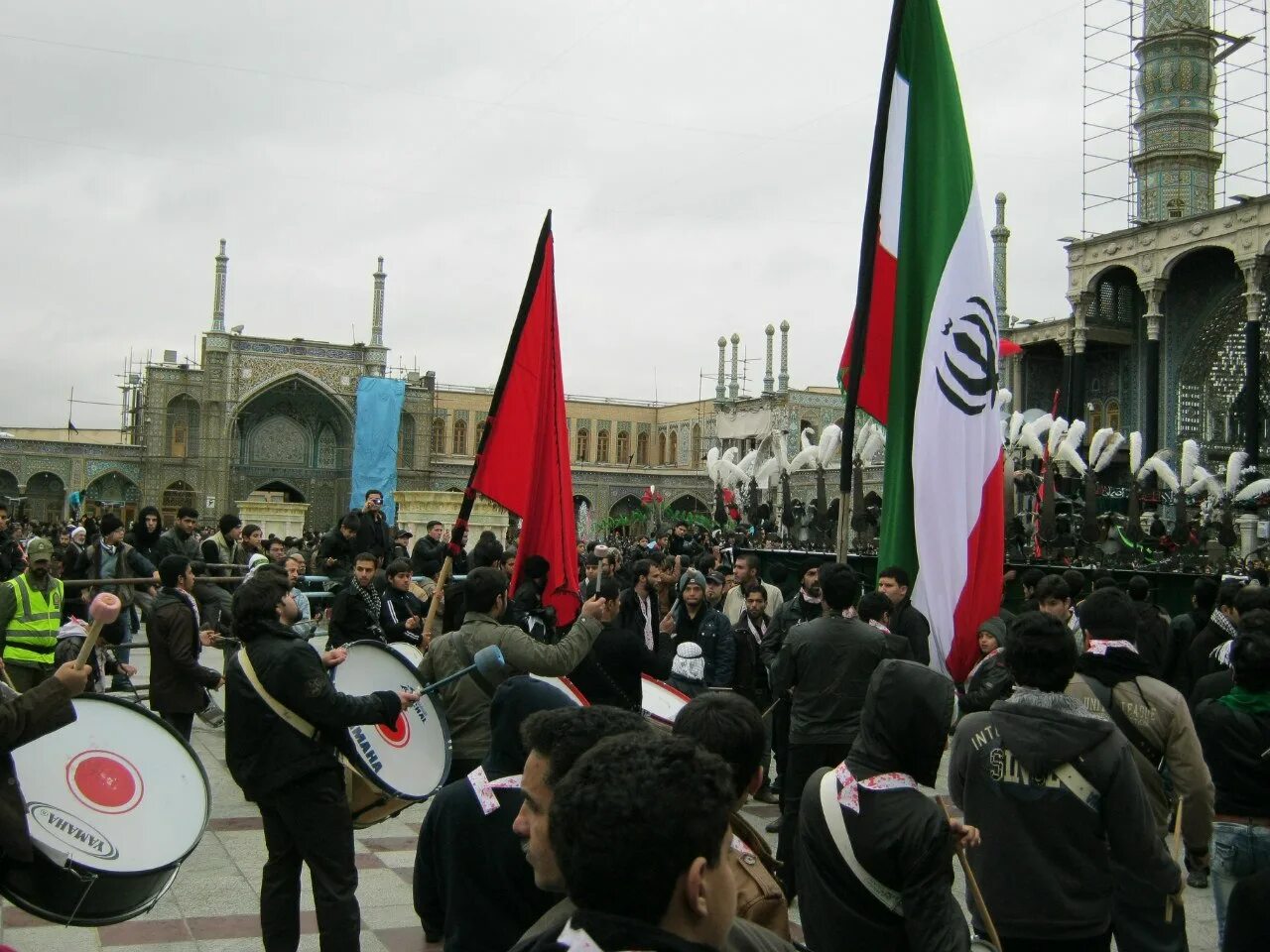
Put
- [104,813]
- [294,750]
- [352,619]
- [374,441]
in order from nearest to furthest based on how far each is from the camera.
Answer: [104,813] → [294,750] → [352,619] → [374,441]

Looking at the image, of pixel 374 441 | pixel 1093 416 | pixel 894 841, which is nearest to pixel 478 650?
pixel 894 841

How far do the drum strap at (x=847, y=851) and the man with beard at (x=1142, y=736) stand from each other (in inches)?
44.6

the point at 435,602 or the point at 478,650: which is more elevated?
the point at 435,602

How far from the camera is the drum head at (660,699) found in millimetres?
5839

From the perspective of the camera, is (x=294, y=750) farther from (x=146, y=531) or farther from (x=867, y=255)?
(x=146, y=531)

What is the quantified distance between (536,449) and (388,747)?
2.24 metres

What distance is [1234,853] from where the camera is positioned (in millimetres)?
3668

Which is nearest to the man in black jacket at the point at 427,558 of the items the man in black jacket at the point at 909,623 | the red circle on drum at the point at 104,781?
the man in black jacket at the point at 909,623

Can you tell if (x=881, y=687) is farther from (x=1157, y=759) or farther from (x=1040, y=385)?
(x=1040, y=385)

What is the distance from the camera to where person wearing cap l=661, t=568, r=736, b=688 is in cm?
736

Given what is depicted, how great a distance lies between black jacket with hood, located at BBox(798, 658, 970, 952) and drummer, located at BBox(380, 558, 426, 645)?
15.5ft

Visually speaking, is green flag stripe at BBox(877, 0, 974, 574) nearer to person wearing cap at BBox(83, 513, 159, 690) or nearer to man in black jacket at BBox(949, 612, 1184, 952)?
man in black jacket at BBox(949, 612, 1184, 952)

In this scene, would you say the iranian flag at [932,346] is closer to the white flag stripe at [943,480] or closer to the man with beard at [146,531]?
the white flag stripe at [943,480]

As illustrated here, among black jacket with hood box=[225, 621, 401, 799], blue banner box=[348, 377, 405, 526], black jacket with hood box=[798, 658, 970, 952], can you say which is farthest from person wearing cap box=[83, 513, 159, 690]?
blue banner box=[348, 377, 405, 526]
